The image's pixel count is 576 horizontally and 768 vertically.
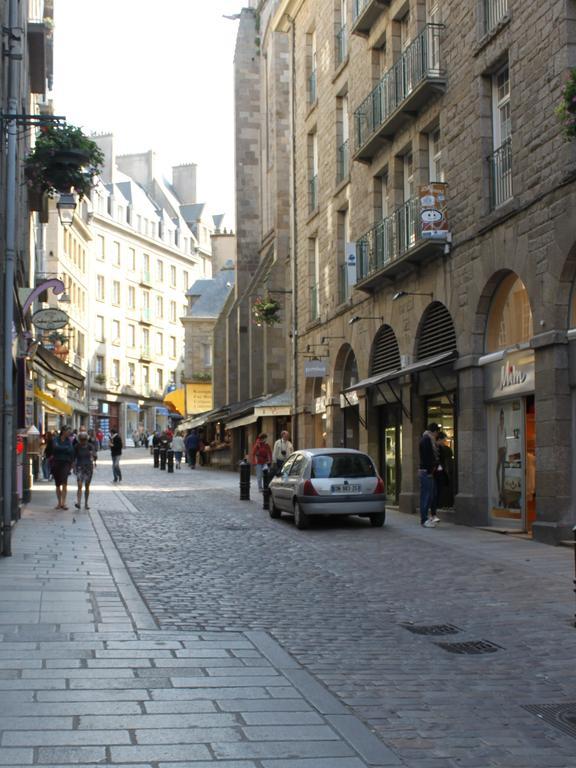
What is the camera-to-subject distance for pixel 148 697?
618 centimetres

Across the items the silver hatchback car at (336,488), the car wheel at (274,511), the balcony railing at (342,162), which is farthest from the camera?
the balcony railing at (342,162)

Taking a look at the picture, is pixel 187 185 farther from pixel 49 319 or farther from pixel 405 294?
pixel 405 294

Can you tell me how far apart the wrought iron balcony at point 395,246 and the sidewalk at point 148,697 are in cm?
1216

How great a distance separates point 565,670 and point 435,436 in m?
12.0

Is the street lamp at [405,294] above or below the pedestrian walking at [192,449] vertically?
above

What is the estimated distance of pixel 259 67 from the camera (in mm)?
49812

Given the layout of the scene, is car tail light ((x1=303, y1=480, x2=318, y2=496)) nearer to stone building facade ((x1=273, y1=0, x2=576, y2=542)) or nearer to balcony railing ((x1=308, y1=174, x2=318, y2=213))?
stone building facade ((x1=273, y1=0, x2=576, y2=542))

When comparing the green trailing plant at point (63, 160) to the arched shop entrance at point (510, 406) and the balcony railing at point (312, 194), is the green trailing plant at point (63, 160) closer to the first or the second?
the arched shop entrance at point (510, 406)

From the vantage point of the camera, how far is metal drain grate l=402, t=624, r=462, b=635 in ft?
29.0

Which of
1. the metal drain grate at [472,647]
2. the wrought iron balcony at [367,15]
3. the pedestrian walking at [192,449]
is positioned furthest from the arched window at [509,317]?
the pedestrian walking at [192,449]

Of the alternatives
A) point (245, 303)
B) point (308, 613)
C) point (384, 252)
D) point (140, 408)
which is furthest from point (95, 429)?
point (308, 613)

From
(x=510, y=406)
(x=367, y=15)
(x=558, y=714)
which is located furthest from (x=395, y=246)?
(x=558, y=714)

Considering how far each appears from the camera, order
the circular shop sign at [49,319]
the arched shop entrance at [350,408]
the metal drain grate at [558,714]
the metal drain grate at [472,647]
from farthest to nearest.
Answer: the arched shop entrance at [350,408], the circular shop sign at [49,319], the metal drain grate at [472,647], the metal drain grate at [558,714]

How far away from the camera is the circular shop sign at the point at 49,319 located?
72.3 feet
